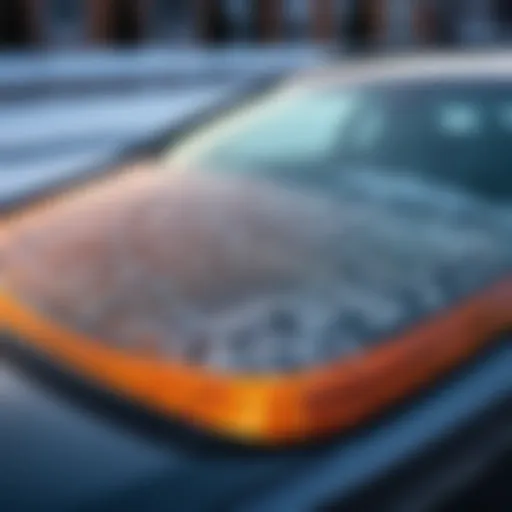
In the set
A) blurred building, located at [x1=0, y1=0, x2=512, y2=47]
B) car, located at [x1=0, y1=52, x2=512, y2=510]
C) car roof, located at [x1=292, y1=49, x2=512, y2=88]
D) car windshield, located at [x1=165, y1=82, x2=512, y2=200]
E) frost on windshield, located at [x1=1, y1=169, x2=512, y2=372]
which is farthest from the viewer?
blurred building, located at [x1=0, y1=0, x2=512, y2=47]

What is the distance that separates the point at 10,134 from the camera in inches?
263

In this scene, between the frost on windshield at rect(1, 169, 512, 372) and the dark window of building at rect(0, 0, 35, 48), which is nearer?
the frost on windshield at rect(1, 169, 512, 372)

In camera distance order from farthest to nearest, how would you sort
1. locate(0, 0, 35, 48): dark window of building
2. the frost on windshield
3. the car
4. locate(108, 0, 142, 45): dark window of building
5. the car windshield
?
locate(108, 0, 142, 45): dark window of building → locate(0, 0, 35, 48): dark window of building → the car windshield → the frost on windshield → the car

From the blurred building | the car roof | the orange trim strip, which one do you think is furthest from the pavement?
the blurred building

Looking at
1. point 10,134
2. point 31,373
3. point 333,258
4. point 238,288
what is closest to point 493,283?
point 333,258

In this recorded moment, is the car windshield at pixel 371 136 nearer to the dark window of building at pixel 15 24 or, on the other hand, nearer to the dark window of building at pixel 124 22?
the dark window of building at pixel 15 24

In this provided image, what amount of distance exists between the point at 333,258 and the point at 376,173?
0.60m

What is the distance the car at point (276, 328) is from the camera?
6.11 feet

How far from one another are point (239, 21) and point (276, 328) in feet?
51.6

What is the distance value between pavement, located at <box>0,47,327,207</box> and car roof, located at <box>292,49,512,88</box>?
2.29 meters

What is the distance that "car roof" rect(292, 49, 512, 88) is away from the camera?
125 inches

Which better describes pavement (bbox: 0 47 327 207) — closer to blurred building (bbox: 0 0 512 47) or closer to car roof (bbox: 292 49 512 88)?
car roof (bbox: 292 49 512 88)

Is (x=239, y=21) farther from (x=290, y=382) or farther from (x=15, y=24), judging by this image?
Result: (x=290, y=382)

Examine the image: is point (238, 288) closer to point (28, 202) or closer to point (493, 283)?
point (493, 283)
